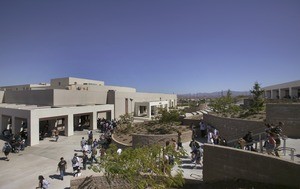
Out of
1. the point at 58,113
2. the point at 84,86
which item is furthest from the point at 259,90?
the point at 84,86

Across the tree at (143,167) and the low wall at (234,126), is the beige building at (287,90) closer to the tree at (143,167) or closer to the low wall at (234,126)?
the low wall at (234,126)

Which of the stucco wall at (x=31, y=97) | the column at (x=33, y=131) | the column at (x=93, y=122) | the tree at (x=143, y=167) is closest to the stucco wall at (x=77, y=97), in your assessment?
the stucco wall at (x=31, y=97)

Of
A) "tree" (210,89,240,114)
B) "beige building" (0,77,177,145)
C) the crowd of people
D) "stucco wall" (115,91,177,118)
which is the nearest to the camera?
the crowd of people

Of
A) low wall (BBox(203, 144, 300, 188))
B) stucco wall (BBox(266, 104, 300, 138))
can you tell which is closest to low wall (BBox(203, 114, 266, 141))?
stucco wall (BBox(266, 104, 300, 138))

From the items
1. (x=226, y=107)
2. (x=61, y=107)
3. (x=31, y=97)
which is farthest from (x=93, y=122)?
(x=226, y=107)

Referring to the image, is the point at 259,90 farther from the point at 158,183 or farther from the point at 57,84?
the point at 57,84

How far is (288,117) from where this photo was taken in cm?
1438

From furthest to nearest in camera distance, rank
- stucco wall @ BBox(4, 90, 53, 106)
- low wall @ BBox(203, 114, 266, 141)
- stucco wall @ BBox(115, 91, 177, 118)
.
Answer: stucco wall @ BBox(115, 91, 177, 118), stucco wall @ BBox(4, 90, 53, 106), low wall @ BBox(203, 114, 266, 141)

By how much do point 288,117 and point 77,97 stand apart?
27400 mm

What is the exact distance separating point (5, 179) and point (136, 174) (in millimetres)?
9689

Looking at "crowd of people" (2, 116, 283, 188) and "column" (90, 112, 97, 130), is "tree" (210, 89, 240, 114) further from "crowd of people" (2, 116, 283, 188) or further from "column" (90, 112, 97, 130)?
"column" (90, 112, 97, 130)

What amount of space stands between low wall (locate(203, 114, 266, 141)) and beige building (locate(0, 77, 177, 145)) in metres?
11.8

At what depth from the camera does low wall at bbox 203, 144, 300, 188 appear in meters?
7.87

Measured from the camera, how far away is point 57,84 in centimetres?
4394
